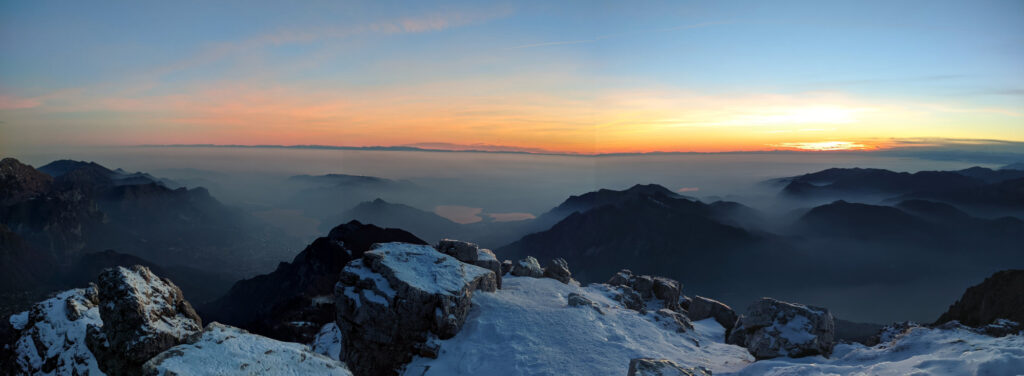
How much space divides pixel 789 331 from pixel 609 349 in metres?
13.4

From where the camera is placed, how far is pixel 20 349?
27453 millimetres

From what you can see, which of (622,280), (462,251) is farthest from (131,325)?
(622,280)

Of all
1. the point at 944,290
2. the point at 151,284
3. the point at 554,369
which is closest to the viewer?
the point at 151,284

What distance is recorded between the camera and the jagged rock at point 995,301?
175 ft

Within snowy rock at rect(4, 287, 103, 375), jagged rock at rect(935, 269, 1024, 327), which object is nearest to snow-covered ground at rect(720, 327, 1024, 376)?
jagged rock at rect(935, 269, 1024, 327)

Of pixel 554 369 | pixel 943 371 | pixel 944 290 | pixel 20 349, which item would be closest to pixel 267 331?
pixel 20 349

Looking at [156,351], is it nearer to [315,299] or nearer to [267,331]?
[267,331]

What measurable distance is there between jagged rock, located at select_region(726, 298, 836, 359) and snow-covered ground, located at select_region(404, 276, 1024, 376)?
0.92m

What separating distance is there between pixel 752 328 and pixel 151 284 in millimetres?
39793

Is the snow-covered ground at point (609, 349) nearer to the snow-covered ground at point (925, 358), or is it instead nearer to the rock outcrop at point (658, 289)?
the snow-covered ground at point (925, 358)

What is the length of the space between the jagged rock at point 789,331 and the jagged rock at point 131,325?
35.5m

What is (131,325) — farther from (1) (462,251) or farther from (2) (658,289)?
(2) (658,289)

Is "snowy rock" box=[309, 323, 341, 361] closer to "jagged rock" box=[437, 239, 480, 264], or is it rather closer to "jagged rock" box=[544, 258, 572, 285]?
"jagged rock" box=[437, 239, 480, 264]

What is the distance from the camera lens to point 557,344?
28.2m
